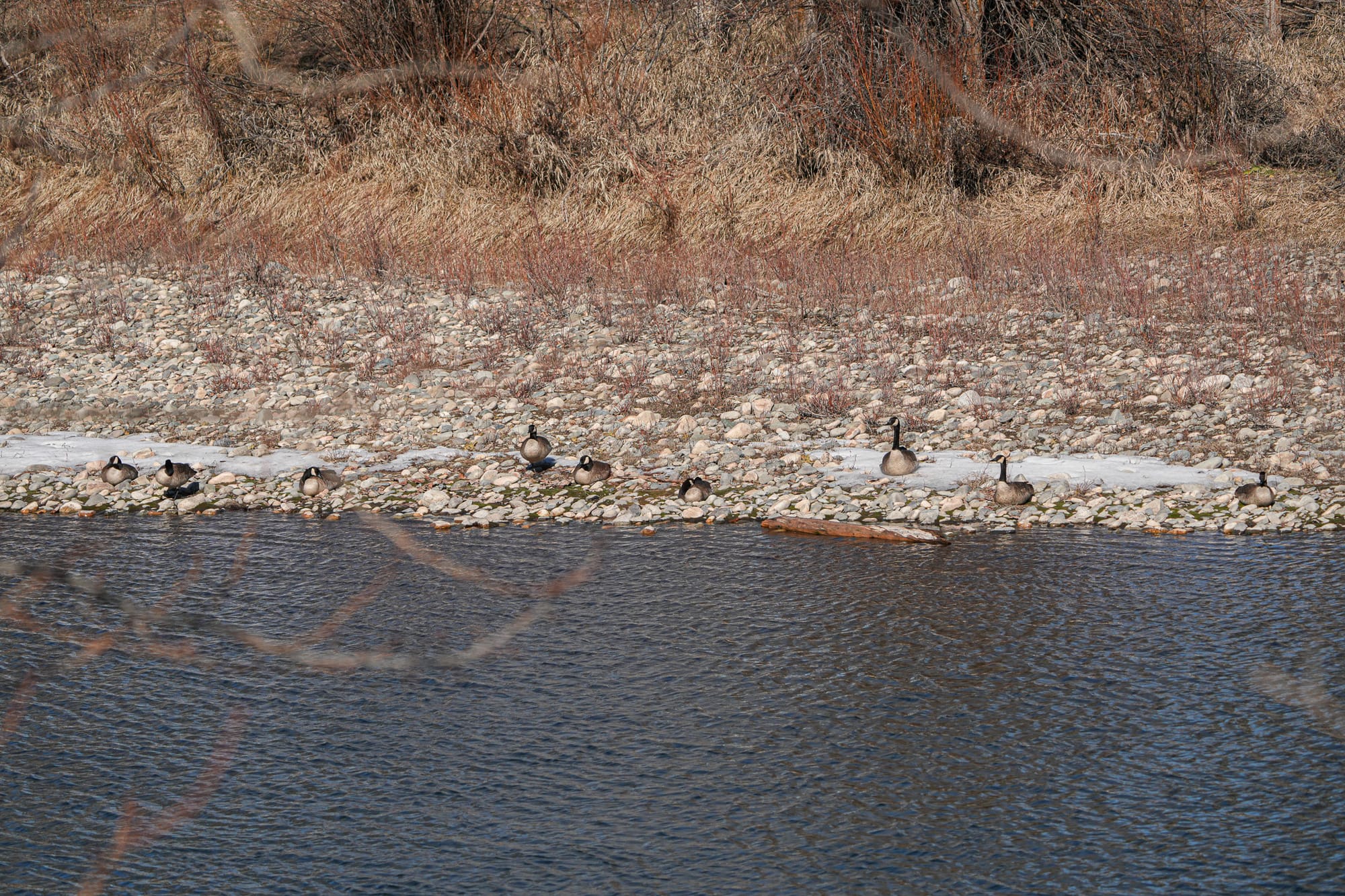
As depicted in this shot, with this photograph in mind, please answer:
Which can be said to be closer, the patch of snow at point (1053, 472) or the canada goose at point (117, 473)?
the patch of snow at point (1053, 472)

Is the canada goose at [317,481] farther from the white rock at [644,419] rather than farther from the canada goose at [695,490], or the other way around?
the canada goose at [695,490]

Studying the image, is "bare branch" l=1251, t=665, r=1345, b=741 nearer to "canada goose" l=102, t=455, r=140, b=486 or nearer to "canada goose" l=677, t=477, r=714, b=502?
"canada goose" l=677, t=477, r=714, b=502

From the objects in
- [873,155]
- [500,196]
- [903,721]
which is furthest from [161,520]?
[873,155]

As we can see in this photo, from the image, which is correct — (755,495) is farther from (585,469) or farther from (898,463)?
(585,469)

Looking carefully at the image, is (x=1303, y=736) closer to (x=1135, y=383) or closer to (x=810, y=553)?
(x=810, y=553)

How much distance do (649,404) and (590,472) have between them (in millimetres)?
1598

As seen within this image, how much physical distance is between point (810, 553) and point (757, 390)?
3.00m

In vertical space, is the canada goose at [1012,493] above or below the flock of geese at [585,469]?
above

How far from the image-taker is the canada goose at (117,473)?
8320 mm

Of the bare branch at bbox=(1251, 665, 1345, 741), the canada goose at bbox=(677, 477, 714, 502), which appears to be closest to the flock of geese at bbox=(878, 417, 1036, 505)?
the canada goose at bbox=(677, 477, 714, 502)

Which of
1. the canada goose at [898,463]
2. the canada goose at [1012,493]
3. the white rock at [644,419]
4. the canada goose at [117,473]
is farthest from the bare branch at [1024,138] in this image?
the canada goose at [117,473]

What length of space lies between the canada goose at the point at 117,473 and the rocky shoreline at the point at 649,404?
0.07 m

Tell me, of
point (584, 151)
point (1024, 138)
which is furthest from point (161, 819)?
point (1024, 138)

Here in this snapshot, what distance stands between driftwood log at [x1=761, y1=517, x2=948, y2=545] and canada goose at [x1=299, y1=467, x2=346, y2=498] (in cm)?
275
